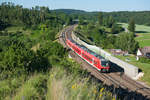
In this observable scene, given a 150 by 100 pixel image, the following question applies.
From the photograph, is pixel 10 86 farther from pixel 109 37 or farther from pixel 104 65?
pixel 109 37

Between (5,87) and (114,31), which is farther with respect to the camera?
(114,31)

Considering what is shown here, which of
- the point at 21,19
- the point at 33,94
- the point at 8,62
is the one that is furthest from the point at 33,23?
the point at 33,94

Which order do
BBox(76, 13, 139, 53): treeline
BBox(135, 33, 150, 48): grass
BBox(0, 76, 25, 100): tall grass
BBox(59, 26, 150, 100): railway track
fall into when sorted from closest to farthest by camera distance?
BBox(0, 76, 25, 100): tall grass < BBox(59, 26, 150, 100): railway track < BBox(76, 13, 139, 53): treeline < BBox(135, 33, 150, 48): grass

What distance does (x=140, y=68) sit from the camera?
30.0m

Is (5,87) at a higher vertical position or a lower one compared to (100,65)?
higher

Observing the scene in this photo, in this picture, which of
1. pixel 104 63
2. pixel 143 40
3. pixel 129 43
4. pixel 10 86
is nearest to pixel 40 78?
pixel 10 86

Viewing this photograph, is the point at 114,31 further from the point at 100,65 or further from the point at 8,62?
the point at 8,62

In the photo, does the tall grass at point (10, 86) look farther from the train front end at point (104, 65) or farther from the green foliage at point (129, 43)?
the green foliage at point (129, 43)

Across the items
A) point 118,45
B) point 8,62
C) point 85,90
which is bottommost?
point 118,45

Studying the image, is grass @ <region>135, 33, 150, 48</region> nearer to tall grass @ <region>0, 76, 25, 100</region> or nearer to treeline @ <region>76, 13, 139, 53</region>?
treeline @ <region>76, 13, 139, 53</region>

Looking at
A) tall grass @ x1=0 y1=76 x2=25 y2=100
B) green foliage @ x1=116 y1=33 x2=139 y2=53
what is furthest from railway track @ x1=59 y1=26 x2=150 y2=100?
green foliage @ x1=116 y1=33 x2=139 y2=53

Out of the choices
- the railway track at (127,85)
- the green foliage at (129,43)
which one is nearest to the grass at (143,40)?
the green foliage at (129,43)

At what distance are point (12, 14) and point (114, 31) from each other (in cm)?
8446

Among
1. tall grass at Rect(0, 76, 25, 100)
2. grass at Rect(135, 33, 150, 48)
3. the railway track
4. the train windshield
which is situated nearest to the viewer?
tall grass at Rect(0, 76, 25, 100)
